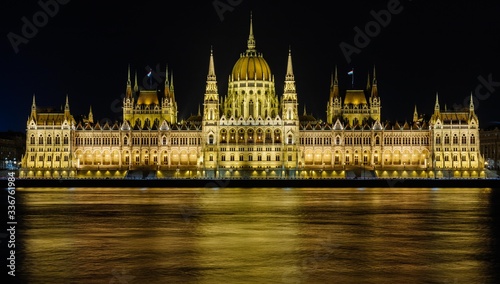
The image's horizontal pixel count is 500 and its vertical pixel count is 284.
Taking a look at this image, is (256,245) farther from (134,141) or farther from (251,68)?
(251,68)

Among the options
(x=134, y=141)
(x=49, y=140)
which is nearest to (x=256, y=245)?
(x=134, y=141)

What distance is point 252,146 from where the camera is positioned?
13788 cm

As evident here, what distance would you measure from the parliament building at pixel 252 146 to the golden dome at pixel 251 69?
6.68m

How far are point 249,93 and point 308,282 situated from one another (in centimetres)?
12179

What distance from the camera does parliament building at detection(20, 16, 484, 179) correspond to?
136875 mm

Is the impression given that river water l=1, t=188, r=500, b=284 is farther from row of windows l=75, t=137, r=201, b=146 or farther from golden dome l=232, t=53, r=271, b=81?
golden dome l=232, t=53, r=271, b=81

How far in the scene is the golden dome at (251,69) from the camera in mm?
150000

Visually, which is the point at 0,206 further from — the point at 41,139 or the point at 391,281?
the point at 41,139

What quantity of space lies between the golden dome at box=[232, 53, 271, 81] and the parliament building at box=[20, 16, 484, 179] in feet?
21.9

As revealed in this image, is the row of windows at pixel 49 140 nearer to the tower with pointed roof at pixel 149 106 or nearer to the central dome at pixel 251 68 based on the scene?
the tower with pointed roof at pixel 149 106

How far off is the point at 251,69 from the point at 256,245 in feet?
378

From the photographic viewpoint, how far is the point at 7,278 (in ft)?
91.9

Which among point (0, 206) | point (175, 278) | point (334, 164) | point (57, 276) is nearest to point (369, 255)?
point (175, 278)

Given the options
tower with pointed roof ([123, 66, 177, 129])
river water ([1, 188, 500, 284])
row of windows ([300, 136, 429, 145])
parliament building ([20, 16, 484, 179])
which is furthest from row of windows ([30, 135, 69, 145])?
river water ([1, 188, 500, 284])
